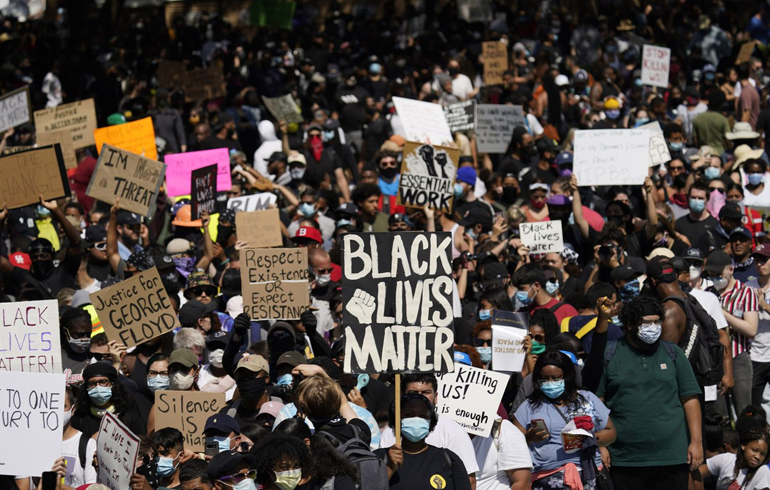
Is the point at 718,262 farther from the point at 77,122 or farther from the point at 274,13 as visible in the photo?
the point at 274,13

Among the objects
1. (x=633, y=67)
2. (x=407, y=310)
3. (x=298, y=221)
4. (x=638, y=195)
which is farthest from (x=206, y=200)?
(x=633, y=67)

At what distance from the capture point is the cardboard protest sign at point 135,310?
10453 mm

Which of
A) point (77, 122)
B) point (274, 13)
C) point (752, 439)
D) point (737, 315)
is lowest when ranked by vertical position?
point (752, 439)

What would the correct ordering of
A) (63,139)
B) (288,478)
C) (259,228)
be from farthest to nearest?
1. (63,139)
2. (259,228)
3. (288,478)

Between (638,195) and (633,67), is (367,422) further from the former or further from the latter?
(633,67)

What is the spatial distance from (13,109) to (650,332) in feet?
34.4

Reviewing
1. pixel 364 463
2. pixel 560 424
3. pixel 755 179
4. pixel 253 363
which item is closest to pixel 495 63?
pixel 755 179

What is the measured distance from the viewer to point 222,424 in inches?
326

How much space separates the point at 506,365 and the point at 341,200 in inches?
265

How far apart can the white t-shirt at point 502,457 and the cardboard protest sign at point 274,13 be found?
798 inches

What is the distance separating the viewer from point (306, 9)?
98.8 ft

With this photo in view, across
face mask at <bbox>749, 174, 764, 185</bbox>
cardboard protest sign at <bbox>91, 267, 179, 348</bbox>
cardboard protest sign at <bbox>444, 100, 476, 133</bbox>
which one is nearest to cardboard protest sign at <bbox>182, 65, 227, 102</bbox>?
cardboard protest sign at <bbox>444, 100, 476, 133</bbox>

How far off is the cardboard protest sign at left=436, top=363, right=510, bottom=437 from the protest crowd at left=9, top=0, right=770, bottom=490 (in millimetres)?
21

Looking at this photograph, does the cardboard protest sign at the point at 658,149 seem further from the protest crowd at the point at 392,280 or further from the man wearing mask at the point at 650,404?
the man wearing mask at the point at 650,404
